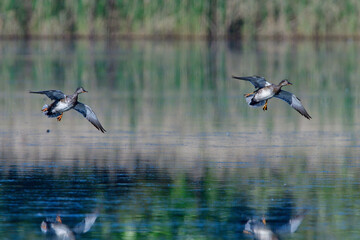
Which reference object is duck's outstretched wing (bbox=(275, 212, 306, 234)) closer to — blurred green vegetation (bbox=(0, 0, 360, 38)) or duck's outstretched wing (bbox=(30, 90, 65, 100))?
duck's outstretched wing (bbox=(30, 90, 65, 100))

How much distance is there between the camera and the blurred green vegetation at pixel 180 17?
57406 mm

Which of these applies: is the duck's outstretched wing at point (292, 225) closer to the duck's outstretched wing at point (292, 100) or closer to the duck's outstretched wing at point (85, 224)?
the duck's outstretched wing at point (85, 224)

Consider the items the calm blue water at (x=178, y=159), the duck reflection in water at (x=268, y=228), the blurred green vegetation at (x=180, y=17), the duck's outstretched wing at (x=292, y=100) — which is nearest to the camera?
the duck reflection in water at (x=268, y=228)

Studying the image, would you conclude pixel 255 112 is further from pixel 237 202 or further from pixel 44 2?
pixel 44 2

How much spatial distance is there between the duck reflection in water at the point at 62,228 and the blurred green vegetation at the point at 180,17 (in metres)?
45.3

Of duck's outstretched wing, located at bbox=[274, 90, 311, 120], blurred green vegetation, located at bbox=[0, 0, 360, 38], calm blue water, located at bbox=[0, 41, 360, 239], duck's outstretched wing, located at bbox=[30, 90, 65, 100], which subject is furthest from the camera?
blurred green vegetation, located at bbox=[0, 0, 360, 38]

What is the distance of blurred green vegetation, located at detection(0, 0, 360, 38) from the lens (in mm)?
57406

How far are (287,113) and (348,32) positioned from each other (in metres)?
35.1

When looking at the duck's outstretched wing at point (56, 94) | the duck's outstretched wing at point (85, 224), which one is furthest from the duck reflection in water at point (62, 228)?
the duck's outstretched wing at point (56, 94)

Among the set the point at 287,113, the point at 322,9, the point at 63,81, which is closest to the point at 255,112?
the point at 287,113

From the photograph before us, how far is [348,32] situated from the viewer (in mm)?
58688

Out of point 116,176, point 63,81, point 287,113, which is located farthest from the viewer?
point 63,81

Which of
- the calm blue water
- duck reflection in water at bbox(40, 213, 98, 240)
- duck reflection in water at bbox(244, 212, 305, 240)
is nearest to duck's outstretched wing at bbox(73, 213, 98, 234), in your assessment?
duck reflection in water at bbox(40, 213, 98, 240)

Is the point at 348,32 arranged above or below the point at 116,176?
above
